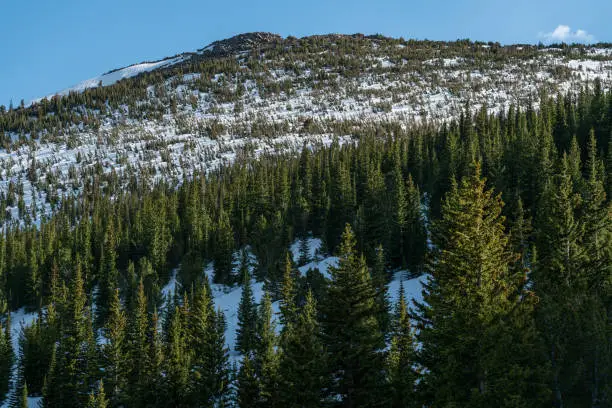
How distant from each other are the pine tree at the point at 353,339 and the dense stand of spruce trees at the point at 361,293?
81 millimetres

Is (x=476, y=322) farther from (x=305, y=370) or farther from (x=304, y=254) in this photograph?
(x=304, y=254)

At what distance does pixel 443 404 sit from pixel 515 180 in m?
69.2

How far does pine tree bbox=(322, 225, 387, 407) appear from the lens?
22.1 m

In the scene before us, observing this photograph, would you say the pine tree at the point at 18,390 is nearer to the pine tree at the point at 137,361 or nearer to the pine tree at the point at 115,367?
the pine tree at the point at 115,367

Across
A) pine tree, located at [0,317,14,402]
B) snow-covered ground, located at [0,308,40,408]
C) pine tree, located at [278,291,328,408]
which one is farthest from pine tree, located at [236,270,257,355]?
snow-covered ground, located at [0,308,40,408]

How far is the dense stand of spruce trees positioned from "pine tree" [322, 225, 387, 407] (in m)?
0.08

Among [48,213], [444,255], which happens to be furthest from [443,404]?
[48,213]

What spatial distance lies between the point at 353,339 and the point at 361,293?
2202 millimetres

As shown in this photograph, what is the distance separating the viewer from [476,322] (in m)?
18.3

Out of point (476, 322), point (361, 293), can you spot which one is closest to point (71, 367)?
point (361, 293)

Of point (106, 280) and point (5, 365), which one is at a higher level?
point (106, 280)

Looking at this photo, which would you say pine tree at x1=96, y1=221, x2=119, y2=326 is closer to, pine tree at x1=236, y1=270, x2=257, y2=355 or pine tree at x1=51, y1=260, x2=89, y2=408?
pine tree at x1=51, y1=260, x2=89, y2=408

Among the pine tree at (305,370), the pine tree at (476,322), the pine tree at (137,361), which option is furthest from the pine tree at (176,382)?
the pine tree at (476,322)

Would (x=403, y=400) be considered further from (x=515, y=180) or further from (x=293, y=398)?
(x=515, y=180)
